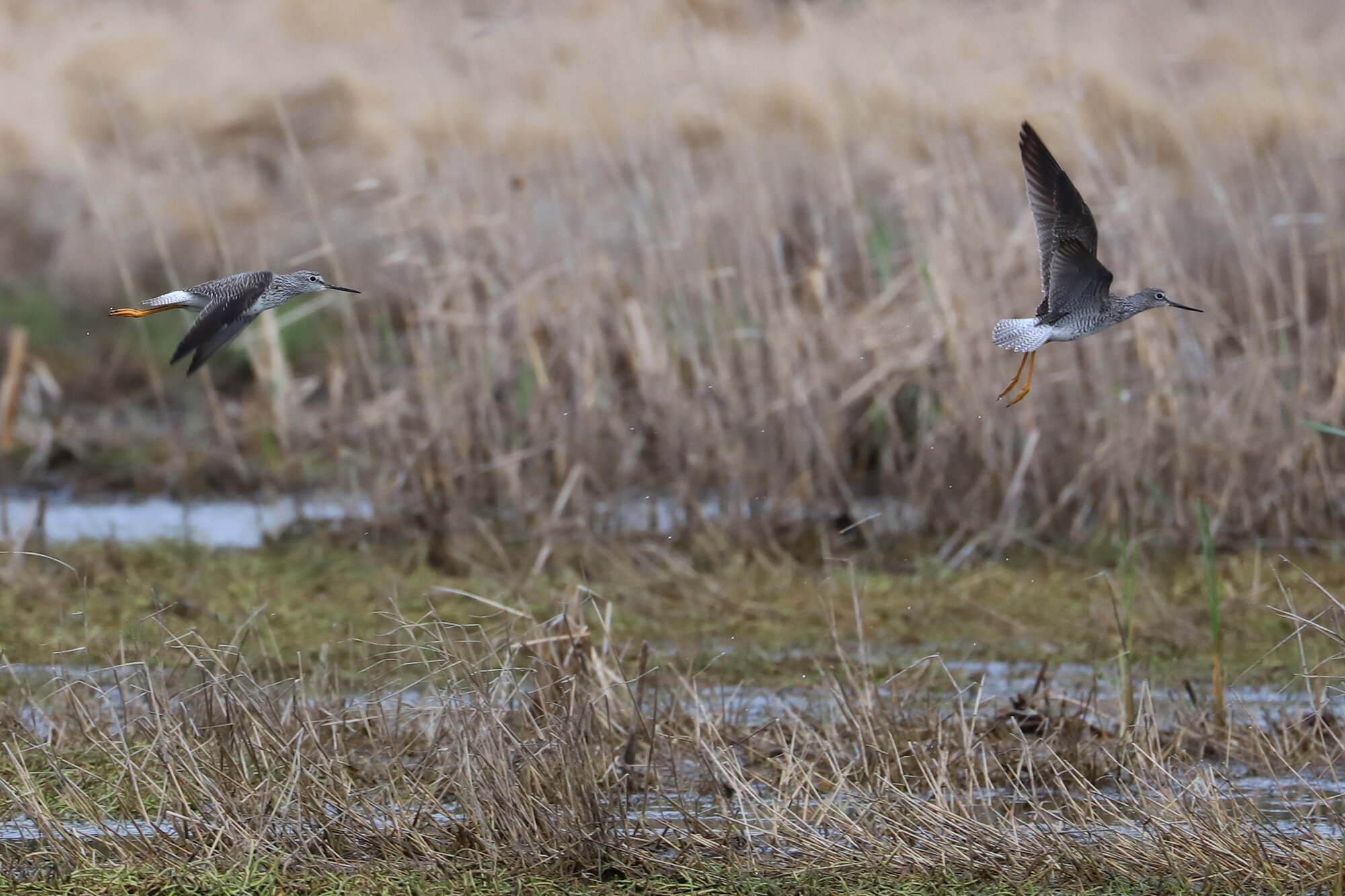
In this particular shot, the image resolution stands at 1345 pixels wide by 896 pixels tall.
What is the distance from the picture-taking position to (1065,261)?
338 cm

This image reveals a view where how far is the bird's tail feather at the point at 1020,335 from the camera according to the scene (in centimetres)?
317

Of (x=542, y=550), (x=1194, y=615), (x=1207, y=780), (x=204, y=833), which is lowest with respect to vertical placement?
(x=1194, y=615)

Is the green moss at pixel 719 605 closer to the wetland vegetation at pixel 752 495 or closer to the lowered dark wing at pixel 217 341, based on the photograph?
the wetland vegetation at pixel 752 495

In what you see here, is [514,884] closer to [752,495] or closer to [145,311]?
[145,311]

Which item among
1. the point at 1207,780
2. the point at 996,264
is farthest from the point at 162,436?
the point at 1207,780

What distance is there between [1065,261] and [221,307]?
4.77 feet

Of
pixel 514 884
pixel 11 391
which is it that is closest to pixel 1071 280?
pixel 514 884

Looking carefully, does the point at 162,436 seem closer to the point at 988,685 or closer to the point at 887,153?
the point at 887,153

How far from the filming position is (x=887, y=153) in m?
9.30

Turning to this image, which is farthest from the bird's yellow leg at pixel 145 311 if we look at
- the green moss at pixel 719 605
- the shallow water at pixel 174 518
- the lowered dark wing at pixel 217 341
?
the shallow water at pixel 174 518

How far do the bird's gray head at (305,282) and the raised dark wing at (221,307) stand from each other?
0.20ft

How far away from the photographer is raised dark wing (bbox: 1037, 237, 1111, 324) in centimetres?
336

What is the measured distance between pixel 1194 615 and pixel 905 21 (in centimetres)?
511

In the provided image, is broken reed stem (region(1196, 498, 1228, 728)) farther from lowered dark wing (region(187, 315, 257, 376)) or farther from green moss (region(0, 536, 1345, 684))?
lowered dark wing (region(187, 315, 257, 376))
